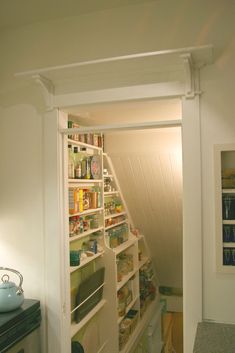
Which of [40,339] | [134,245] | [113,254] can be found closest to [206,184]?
[40,339]

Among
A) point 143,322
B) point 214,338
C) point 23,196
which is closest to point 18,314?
point 23,196

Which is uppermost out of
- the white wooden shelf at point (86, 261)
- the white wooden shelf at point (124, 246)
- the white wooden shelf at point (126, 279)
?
the white wooden shelf at point (86, 261)

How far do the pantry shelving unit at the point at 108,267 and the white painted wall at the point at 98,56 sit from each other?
247 mm

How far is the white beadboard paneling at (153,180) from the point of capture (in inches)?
130

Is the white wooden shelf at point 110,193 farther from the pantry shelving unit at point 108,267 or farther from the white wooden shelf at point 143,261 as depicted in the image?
the white wooden shelf at point 143,261

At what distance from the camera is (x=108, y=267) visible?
3.07 m

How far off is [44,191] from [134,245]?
2107 millimetres

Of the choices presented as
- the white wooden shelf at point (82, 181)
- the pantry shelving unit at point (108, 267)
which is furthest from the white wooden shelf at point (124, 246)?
the white wooden shelf at point (82, 181)

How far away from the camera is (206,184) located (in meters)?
1.63

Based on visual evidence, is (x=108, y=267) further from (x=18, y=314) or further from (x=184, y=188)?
(x=184, y=188)

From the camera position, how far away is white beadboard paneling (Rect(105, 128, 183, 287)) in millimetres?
3305

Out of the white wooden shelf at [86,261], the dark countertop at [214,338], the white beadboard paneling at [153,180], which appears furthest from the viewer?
the white beadboard paneling at [153,180]

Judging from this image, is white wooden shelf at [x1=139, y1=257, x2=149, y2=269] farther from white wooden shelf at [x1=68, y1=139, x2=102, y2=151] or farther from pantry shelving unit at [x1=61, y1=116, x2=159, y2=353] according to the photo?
white wooden shelf at [x1=68, y1=139, x2=102, y2=151]

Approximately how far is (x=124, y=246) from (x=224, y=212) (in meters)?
1.98
